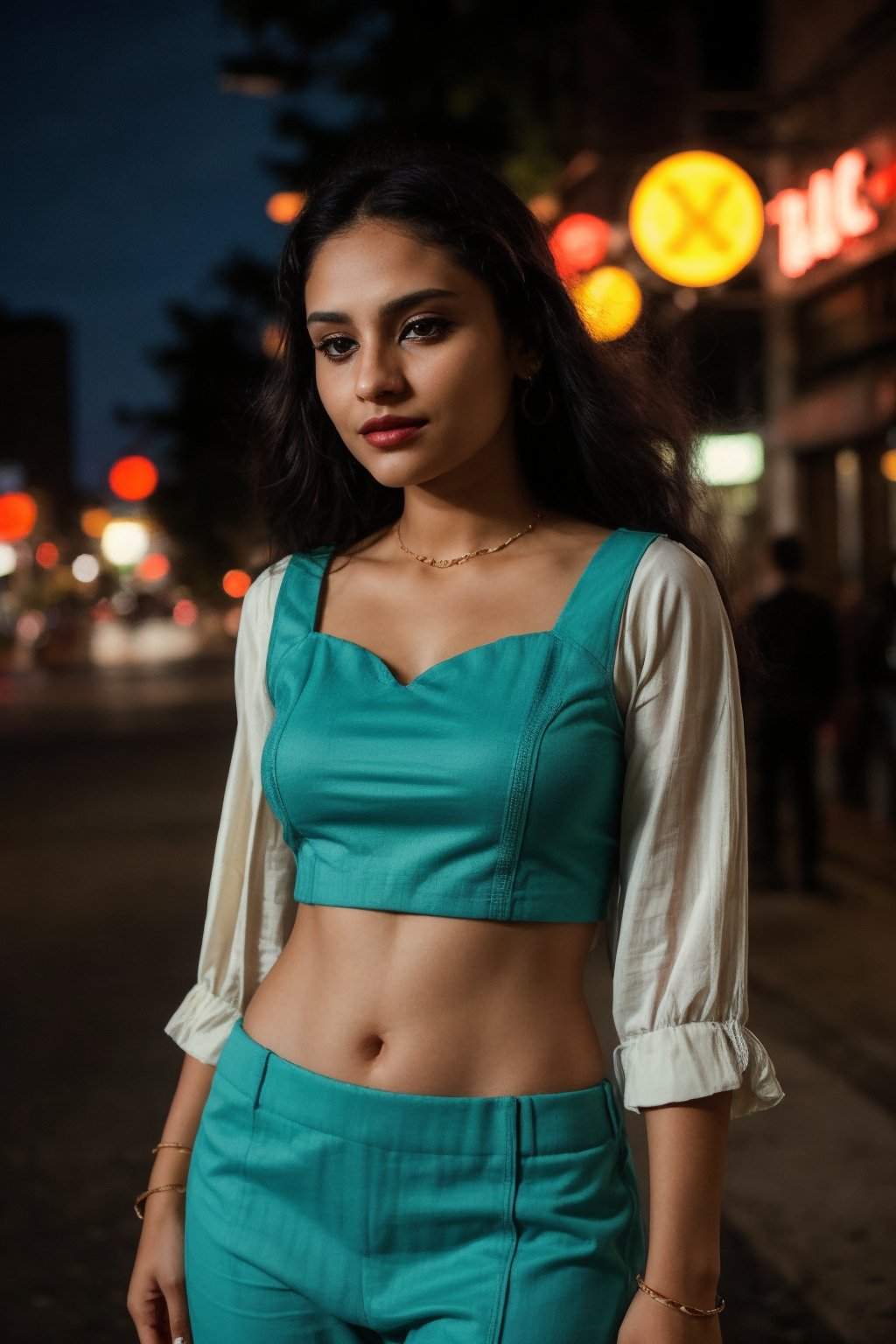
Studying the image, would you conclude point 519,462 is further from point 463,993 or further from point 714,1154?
point 714,1154

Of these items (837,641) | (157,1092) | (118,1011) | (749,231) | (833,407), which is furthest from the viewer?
(833,407)

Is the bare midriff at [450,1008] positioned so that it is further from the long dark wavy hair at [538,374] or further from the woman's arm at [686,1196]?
the long dark wavy hair at [538,374]

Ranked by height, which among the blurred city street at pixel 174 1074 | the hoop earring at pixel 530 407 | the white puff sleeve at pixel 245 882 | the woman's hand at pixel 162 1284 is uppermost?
the hoop earring at pixel 530 407

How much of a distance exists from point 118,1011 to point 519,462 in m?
4.80

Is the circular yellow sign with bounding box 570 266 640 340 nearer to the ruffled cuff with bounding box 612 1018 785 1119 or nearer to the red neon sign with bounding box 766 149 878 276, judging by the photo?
the ruffled cuff with bounding box 612 1018 785 1119

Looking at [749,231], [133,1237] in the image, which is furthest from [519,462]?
[749,231]

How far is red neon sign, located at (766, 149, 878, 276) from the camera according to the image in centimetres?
1057

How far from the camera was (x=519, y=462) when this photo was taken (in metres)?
1.99

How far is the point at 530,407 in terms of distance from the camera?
1961mm

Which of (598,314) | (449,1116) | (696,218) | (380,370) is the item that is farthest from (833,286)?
(449,1116)

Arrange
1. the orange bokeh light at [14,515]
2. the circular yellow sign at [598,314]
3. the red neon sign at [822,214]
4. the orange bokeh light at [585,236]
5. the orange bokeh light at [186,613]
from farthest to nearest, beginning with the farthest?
the orange bokeh light at [186,613]
the orange bokeh light at [14,515]
the orange bokeh light at [585,236]
the red neon sign at [822,214]
the circular yellow sign at [598,314]

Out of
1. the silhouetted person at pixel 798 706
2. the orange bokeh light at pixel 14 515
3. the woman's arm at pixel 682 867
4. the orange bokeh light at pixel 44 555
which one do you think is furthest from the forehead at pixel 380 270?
the orange bokeh light at pixel 44 555

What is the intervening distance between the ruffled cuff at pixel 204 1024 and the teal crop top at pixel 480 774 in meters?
0.27

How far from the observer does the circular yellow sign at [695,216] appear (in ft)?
36.7
